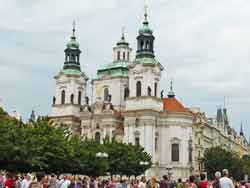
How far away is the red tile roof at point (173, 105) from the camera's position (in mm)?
88562

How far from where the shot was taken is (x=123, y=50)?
100312 mm

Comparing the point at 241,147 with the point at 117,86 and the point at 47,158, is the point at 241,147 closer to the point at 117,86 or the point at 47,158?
the point at 117,86

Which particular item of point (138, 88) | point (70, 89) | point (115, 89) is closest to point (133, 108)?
point (138, 88)

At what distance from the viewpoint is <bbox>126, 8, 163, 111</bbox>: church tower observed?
A: 85.3m

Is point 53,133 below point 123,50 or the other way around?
below

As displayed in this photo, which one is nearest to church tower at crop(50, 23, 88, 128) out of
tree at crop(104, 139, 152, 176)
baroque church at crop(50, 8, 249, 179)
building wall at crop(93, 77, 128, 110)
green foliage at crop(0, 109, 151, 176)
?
baroque church at crop(50, 8, 249, 179)

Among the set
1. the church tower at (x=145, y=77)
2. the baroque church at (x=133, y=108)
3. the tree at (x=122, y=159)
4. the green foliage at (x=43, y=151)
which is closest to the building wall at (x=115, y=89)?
the baroque church at (x=133, y=108)

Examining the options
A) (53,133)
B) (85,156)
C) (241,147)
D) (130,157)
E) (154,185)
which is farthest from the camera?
(241,147)

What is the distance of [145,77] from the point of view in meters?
86.5

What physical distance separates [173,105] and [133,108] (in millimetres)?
8530

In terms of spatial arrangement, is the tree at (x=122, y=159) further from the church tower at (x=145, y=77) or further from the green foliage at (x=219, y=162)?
the green foliage at (x=219, y=162)

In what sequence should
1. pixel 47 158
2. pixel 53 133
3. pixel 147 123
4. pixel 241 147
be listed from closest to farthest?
1. pixel 47 158
2. pixel 53 133
3. pixel 147 123
4. pixel 241 147

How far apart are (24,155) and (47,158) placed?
485 centimetres

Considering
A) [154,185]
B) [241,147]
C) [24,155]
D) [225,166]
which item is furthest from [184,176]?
[241,147]
